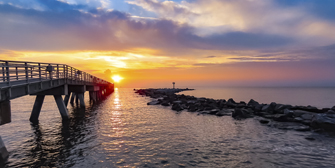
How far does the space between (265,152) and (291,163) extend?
167 centimetres

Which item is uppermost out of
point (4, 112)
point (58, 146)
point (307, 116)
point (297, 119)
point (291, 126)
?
point (4, 112)

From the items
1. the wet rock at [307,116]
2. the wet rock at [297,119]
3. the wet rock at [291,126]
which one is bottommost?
the wet rock at [291,126]

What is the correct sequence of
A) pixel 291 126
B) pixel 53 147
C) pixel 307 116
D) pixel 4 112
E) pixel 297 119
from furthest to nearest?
1. pixel 307 116
2. pixel 297 119
3. pixel 291 126
4. pixel 53 147
5. pixel 4 112

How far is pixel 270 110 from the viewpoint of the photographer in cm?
2531

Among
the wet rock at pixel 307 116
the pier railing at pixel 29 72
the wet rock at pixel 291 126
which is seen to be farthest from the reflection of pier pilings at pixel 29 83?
the wet rock at pixel 307 116

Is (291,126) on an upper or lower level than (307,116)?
lower

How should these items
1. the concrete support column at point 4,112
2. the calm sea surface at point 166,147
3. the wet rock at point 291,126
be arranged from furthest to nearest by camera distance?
the wet rock at point 291,126
the concrete support column at point 4,112
the calm sea surface at point 166,147

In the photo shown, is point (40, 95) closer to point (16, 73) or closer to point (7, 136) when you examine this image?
point (7, 136)

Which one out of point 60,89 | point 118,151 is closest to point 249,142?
point 118,151

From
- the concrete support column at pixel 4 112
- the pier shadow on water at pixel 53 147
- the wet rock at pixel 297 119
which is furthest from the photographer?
the wet rock at pixel 297 119

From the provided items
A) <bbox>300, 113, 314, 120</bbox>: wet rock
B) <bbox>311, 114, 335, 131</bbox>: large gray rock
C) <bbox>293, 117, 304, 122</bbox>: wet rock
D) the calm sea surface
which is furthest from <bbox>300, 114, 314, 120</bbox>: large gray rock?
the calm sea surface

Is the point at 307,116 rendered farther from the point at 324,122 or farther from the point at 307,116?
the point at 324,122

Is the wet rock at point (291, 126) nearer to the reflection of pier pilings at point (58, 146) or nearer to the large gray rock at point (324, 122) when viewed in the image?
the large gray rock at point (324, 122)

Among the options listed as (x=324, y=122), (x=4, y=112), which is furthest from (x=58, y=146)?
(x=324, y=122)
